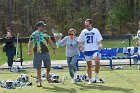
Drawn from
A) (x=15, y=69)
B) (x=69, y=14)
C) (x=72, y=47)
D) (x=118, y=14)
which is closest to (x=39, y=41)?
(x=72, y=47)

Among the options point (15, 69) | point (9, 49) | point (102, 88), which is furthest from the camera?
point (9, 49)

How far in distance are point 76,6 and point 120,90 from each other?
37.2m

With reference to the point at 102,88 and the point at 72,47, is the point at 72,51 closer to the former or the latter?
the point at 72,47

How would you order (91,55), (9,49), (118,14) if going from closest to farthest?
(91,55) < (9,49) < (118,14)

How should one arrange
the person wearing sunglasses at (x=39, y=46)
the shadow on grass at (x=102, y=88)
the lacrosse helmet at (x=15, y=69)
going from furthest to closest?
1. the lacrosse helmet at (x=15, y=69)
2. the person wearing sunglasses at (x=39, y=46)
3. the shadow on grass at (x=102, y=88)

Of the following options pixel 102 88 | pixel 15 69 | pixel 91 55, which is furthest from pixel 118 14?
pixel 102 88

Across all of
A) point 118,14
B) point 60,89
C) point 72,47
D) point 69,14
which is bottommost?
point 60,89

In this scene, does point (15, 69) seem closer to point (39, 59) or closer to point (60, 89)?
point (39, 59)

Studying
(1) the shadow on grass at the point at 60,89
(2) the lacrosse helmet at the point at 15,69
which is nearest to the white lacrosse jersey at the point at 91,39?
(1) the shadow on grass at the point at 60,89

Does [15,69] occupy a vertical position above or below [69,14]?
below

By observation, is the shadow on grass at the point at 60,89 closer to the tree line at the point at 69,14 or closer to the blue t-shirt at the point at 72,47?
the blue t-shirt at the point at 72,47

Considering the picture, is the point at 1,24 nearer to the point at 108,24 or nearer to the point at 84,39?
the point at 108,24

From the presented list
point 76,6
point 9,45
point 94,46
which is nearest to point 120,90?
point 94,46

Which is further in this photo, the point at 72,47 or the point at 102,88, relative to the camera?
the point at 72,47
